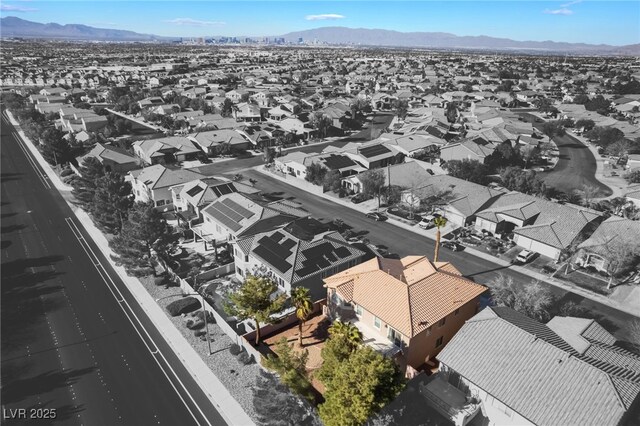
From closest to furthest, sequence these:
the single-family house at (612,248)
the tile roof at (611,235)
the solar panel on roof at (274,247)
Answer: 1. the solar panel on roof at (274,247)
2. the single-family house at (612,248)
3. the tile roof at (611,235)

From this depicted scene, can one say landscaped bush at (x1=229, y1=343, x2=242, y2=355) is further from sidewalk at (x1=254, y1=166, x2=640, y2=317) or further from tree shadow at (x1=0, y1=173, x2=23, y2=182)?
tree shadow at (x1=0, y1=173, x2=23, y2=182)

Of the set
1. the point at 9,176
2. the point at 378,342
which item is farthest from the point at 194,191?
the point at 9,176

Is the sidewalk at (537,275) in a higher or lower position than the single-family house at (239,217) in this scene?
lower

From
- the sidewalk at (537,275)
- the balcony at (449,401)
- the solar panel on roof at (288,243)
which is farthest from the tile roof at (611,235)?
the solar panel on roof at (288,243)

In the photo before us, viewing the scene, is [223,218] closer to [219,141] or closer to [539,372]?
[539,372]

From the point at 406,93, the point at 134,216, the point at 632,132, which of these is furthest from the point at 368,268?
the point at 406,93

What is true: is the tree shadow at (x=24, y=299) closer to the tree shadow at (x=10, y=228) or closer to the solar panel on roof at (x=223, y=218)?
the tree shadow at (x=10, y=228)
